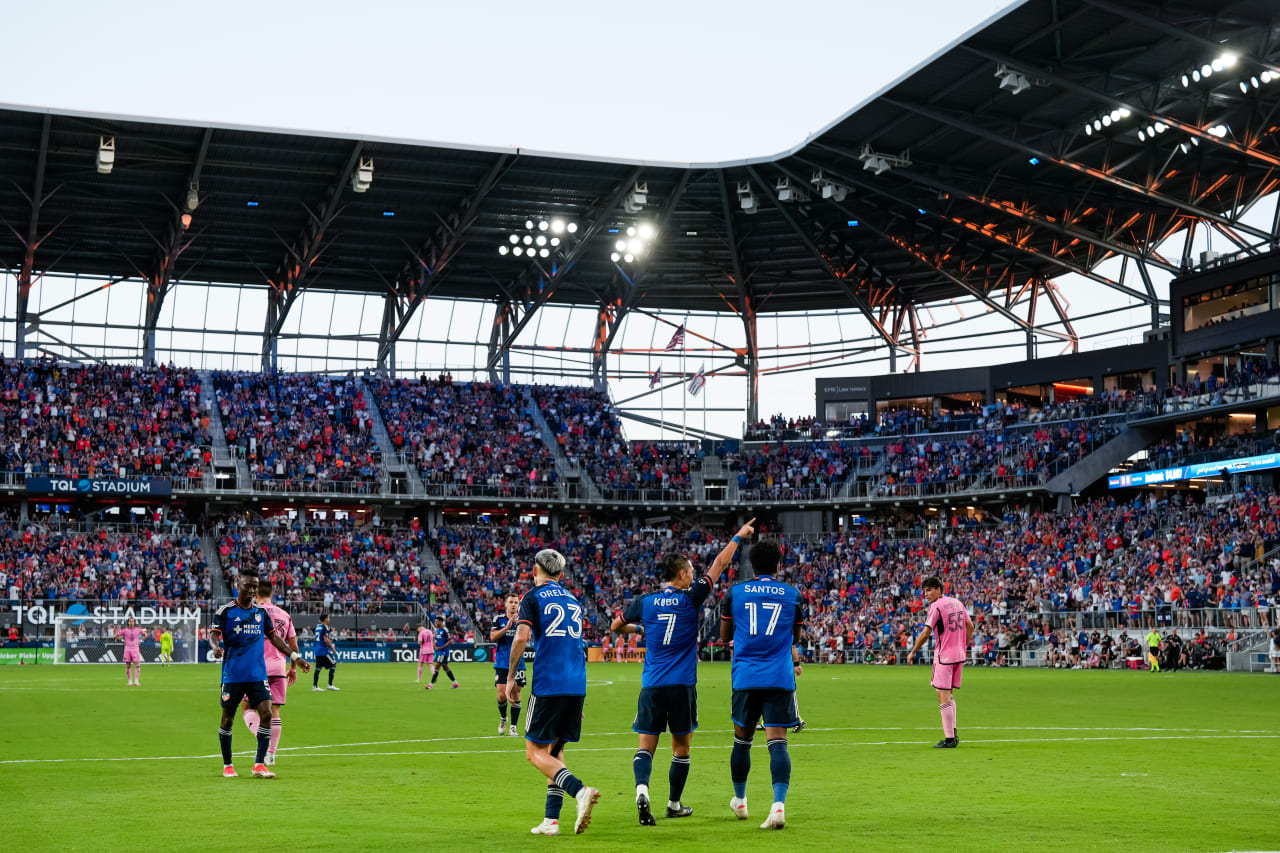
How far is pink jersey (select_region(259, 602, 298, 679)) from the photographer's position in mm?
17281

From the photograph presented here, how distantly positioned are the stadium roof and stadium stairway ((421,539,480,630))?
14.1m

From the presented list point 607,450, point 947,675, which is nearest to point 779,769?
point 947,675

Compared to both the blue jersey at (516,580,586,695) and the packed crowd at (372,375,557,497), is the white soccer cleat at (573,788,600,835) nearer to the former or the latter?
the blue jersey at (516,580,586,695)

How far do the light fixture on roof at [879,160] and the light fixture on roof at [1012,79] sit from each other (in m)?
9.99

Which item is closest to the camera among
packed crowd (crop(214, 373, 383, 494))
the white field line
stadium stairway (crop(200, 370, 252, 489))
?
the white field line

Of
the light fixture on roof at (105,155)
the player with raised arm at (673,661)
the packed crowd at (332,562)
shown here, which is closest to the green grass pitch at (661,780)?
the player with raised arm at (673,661)

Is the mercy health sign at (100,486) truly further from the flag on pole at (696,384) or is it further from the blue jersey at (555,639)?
the blue jersey at (555,639)

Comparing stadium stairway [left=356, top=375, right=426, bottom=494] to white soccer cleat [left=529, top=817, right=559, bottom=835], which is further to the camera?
stadium stairway [left=356, top=375, right=426, bottom=494]

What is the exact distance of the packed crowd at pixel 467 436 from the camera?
77625 mm

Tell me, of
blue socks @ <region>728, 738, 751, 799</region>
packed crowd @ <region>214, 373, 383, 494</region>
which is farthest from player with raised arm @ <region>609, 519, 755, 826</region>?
packed crowd @ <region>214, 373, 383, 494</region>

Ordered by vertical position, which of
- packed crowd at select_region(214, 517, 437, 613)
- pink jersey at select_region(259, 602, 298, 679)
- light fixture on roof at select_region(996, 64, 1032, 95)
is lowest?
pink jersey at select_region(259, 602, 298, 679)

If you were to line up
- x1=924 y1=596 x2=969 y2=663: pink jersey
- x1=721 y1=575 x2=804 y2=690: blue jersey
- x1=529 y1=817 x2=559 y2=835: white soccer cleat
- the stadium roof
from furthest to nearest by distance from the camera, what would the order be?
the stadium roof → x1=924 y1=596 x2=969 y2=663: pink jersey → x1=721 y1=575 x2=804 y2=690: blue jersey → x1=529 y1=817 x2=559 y2=835: white soccer cleat

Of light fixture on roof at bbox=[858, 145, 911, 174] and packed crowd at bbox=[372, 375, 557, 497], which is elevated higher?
light fixture on roof at bbox=[858, 145, 911, 174]

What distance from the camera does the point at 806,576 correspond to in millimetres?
74562
